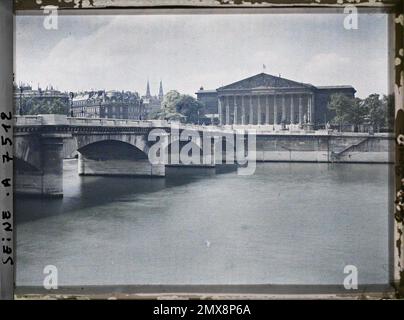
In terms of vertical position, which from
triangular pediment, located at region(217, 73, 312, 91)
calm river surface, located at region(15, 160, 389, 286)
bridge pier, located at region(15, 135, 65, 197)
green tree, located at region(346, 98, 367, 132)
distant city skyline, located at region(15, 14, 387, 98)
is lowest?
calm river surface, located at region(15, 160, 389, 286)

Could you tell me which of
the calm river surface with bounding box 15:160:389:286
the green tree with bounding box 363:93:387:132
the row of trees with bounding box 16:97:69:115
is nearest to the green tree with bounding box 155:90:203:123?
the calm river surface with bounding box 15:160:389:286

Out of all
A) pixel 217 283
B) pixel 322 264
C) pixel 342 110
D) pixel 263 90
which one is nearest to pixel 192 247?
pixel 217 283

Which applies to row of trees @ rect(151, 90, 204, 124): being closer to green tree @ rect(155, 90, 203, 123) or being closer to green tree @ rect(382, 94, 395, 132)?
green tree @ rect(155, 90, 203, 123)

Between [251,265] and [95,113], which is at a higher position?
[95,113]

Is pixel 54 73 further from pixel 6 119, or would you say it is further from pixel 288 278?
pixel 288 278

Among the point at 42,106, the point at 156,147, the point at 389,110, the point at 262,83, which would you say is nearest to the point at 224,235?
the point at 156,147

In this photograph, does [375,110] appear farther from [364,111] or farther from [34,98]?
[34,98]

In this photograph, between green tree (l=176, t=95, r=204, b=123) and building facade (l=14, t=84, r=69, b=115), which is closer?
building facade (l=14, t=84, r=69, b=115)
